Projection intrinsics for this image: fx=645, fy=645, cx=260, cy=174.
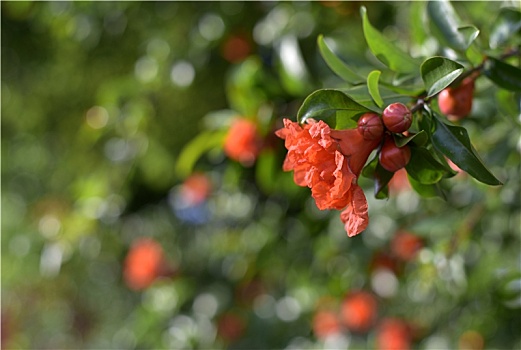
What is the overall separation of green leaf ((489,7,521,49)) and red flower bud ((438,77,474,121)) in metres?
0.11

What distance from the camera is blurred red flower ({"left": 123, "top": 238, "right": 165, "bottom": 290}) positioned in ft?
6.64

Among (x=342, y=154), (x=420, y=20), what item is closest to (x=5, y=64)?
(x=420, y=20)

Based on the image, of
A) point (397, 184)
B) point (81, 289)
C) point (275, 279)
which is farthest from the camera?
point (81, 289)

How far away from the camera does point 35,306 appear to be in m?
4.03

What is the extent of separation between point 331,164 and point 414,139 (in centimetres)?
8

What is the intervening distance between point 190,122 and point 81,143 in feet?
2.04

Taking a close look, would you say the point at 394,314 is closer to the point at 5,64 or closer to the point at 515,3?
the point at 515,3

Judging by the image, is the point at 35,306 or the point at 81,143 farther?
the point at 35,306

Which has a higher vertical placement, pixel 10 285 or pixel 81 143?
pixel 81 143

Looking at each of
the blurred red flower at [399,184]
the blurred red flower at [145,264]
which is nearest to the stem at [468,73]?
the blurred red flower at [399,184]

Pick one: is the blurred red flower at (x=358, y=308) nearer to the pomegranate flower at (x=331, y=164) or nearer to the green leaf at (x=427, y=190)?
the green leaf at (x=427, y=190)

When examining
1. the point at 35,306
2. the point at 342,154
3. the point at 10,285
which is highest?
the point at 342,154

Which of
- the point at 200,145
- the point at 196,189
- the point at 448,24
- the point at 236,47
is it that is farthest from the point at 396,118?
the point at 196,189

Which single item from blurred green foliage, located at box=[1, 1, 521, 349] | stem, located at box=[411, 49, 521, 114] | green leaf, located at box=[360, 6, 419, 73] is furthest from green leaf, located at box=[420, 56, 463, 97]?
blurred green foliage, located at box=[1, 1, 521, 349]
